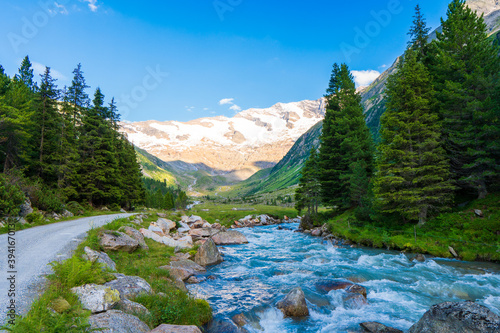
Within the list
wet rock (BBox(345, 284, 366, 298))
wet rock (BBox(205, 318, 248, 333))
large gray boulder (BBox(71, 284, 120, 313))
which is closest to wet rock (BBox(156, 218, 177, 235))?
wet rock (BBox(205, 318, 248, 333))

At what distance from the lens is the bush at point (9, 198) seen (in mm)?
19609

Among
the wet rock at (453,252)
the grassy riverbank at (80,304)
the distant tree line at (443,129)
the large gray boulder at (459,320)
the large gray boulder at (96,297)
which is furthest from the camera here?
the distant tree line at (443,129)

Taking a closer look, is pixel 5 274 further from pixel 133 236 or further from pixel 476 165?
pixel 476 165

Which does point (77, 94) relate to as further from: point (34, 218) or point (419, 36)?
point (419, 36)

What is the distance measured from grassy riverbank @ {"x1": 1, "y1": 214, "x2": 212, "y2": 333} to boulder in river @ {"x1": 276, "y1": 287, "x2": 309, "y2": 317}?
4027 millimetres

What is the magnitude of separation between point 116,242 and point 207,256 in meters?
7.83

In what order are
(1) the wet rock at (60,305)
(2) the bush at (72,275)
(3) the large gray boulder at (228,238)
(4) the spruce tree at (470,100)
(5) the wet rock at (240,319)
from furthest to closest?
(3) the large gray boulder at (228,238)
(4) the spruce tree at (470,100)
(5) the wet rock at (240,319)
(2) the bush at (72,275)
(1) the wet rock at (60,305)

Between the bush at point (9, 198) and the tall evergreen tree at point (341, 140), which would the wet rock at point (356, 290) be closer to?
the tall evergreen tree at point (341, 140)

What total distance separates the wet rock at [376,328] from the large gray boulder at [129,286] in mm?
9872

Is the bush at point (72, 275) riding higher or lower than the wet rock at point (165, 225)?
higher

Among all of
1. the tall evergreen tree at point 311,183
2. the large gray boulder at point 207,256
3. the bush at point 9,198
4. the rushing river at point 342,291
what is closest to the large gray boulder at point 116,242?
the large gray boulder at point 207,256

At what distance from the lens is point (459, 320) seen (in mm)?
7887

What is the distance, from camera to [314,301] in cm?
1355

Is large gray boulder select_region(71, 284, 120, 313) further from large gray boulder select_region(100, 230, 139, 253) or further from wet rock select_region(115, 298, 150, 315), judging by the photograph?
large gray boulder select_region(100, 230, 139, 253)
